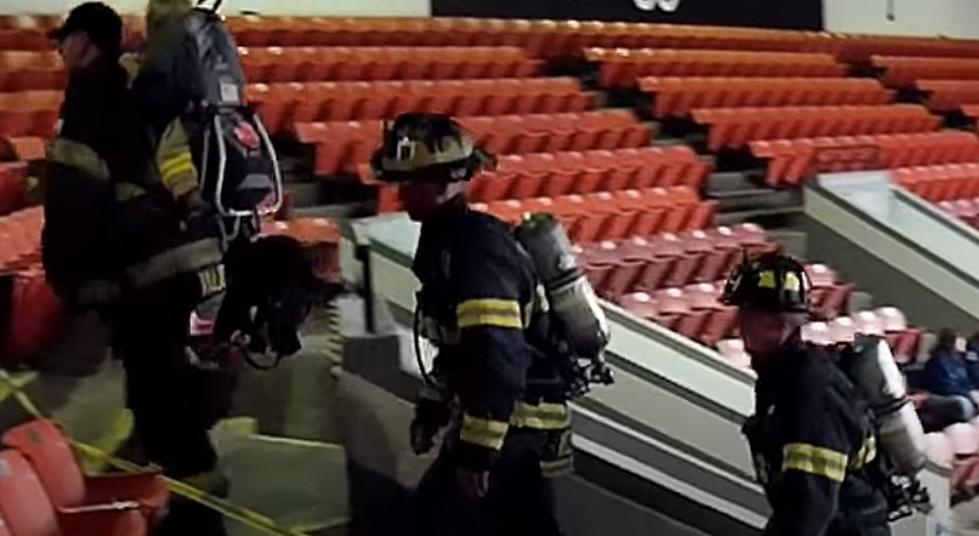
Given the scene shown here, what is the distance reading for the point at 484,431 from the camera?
133 inches

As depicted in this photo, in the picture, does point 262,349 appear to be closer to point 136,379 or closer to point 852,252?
point 136,379

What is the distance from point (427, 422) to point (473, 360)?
16.4 inches

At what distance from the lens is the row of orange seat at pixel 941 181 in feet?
32.2

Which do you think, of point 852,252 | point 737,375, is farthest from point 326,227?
point 852,252

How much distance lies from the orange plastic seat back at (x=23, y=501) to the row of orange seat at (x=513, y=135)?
384 cm

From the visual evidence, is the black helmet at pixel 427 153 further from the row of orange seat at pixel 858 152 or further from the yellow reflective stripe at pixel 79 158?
the row of orange seat at pixel 858 152

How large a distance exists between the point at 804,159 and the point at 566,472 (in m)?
5.83

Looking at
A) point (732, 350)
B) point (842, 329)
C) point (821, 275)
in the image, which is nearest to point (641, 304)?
point (732, 350)

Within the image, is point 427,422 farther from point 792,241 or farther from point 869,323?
point 792,241

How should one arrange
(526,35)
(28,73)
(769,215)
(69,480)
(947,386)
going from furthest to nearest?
(526,35) → (769,215) → (947,386) → (28,73) → (69,480)

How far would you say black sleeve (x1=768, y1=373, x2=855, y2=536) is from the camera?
3117mm

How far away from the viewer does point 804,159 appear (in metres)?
9.38

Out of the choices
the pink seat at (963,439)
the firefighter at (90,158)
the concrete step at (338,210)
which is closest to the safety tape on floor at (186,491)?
the firefighter at (90,158)

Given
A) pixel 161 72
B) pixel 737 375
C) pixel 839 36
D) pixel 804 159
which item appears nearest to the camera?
pixel 161 72
